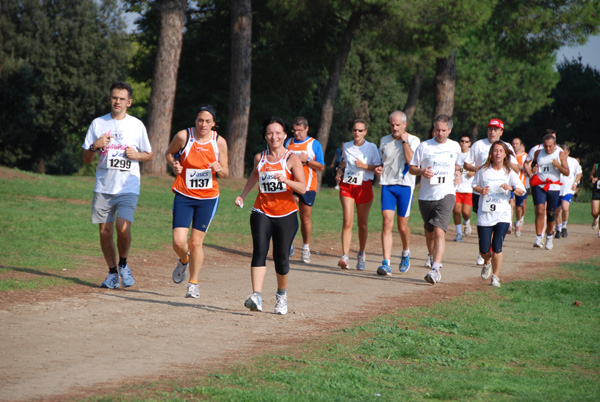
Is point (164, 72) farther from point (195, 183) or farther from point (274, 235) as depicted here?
point (274, 235)

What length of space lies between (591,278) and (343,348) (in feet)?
21.5

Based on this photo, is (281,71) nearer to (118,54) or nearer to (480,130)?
(118,54)

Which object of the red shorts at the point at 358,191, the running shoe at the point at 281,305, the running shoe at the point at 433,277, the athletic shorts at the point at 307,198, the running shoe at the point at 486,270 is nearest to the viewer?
the running shoe at the point at 281,305

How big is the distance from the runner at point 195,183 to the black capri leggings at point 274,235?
2.80 ft

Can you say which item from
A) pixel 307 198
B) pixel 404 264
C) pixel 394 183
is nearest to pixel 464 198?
pixel 404 264

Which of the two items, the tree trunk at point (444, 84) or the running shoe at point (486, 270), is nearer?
the running shoe at point (486, 270)

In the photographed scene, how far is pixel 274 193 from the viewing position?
779 cm

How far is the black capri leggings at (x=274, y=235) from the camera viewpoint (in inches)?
305

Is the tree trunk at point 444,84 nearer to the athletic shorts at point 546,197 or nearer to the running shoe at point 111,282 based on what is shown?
the athletic shorts at point 546,197

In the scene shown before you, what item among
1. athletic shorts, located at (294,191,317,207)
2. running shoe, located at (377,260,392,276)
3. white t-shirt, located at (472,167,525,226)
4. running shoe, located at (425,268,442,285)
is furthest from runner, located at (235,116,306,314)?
athletic shorts, located at (294,191,317,207)

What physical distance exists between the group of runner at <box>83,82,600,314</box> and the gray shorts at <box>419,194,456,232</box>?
0.02 meters

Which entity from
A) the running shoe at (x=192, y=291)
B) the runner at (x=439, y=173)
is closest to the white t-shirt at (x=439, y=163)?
the runner at (x=439, y=173)

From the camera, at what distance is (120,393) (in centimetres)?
478

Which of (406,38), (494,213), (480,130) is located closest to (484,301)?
(494,213)
